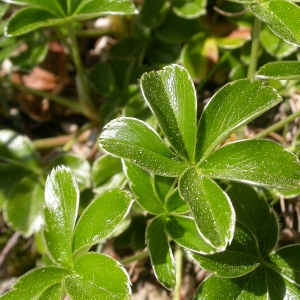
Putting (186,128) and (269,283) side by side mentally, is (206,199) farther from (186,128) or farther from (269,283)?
(269,283)

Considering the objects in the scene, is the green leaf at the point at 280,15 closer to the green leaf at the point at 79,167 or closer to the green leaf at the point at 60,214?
the green leaf at the point at 60,214


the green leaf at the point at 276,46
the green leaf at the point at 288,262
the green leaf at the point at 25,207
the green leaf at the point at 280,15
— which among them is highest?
the green leaf at the point at 280,15

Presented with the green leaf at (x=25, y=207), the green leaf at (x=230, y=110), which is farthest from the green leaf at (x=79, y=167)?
the green leaf at (x=230, y=110)

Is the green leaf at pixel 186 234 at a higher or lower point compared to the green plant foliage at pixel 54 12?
lower

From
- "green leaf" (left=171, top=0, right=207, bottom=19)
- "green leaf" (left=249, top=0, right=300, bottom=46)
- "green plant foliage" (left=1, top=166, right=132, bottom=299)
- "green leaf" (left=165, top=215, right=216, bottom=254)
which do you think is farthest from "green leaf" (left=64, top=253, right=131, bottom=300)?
"green leaf" (left=171, top=0, right=207, bottom=19)

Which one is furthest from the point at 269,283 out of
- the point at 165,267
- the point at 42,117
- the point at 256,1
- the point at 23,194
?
the point at 42,117

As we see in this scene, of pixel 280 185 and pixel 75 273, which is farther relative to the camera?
pixel 75 273

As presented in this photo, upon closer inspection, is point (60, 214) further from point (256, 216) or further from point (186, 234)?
point (256, 216)
